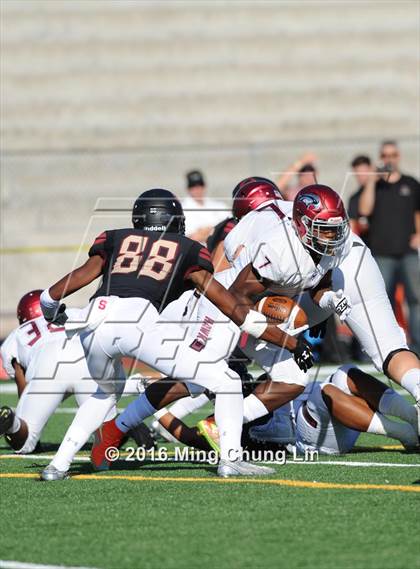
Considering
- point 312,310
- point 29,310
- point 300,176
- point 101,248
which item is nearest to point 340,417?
point 312,310

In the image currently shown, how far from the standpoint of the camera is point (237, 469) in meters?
5.90

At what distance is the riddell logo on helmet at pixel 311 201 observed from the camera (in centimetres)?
644

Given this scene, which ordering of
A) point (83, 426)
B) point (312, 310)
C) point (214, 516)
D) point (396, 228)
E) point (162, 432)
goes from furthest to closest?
1. point (396, 228)
2. point (162, 432)
3. point (312, 310)
4. point (83, 426)
5. point (214, 516)

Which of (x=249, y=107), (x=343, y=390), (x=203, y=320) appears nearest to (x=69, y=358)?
(x=203, y=320)

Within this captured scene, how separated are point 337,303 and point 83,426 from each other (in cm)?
151

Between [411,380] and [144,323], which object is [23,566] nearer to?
[144,323]

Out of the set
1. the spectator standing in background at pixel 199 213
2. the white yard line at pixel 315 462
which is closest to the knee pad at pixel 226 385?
the white yard line at pixel 315 462

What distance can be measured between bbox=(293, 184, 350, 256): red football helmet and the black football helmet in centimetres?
67

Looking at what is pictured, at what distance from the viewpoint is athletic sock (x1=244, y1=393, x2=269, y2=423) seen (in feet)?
21.6

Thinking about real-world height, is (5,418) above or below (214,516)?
below

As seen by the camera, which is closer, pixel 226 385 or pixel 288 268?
pixel 226 385

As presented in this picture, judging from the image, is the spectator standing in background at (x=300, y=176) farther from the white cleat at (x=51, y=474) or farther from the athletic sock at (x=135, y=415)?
the white cleat at (x=51, y=474)

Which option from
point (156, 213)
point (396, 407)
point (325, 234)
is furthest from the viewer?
point (396, 407)

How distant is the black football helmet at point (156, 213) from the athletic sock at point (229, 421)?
1.00 meters
